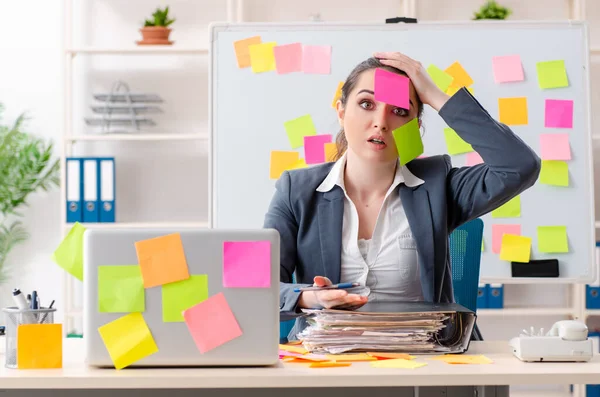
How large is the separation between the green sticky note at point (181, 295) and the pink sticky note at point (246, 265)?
37mm

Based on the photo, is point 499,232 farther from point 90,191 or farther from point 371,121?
point 90,191

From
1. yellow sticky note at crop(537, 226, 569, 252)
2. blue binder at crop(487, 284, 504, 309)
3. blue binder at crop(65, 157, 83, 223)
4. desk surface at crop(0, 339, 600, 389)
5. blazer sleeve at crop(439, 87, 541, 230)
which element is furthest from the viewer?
blue binder at crop(487, 284, 504, 309)

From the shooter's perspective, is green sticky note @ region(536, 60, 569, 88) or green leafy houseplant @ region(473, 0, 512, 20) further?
green leafy houseplant @ region(473, 0, 512, 20)

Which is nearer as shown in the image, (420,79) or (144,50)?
(420,79)

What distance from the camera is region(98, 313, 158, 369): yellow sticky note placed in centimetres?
120

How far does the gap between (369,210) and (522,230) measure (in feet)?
4.37

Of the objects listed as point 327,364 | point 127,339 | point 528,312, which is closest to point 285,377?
point 327,364

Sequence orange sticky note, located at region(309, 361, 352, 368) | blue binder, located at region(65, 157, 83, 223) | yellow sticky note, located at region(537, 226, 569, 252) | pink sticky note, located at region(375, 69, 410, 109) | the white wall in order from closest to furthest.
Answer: orange sticky note, located at region(309, 361, 352, 368)
pink sticky note, located at region(375, 69, 410, 109)
yellow sticky note, located at region(537, 226, 569, 252)
blue binder, located at region(65, 157, 83, 223)
the white wall

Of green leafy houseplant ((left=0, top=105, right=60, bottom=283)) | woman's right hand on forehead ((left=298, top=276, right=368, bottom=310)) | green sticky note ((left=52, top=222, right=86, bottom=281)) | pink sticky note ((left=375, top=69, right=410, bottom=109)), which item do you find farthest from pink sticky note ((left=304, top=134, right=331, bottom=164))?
green sticky note ((left=52, top=222, right=86, bottom=281))

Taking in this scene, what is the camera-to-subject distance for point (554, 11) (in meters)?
3.89

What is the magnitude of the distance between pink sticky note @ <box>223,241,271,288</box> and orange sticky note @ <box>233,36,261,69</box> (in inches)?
76.5

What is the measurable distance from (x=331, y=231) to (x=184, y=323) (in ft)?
2.38

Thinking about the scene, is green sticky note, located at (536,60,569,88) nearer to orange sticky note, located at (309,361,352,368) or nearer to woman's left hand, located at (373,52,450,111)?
woman's left hand, located at (373,52,450,111)

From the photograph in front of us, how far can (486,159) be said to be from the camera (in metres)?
1.83
